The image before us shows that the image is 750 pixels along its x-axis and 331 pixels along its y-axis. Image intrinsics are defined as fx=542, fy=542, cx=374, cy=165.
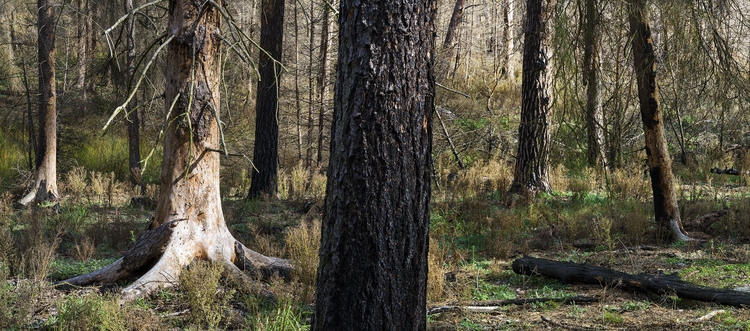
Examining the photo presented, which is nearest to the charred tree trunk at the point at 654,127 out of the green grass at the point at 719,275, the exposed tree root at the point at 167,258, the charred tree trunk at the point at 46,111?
the green grass at the point at 719,275

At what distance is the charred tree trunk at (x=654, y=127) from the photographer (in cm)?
649

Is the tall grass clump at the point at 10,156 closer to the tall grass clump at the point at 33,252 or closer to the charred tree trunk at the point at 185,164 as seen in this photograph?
the tall grass clump at the point at 33,252

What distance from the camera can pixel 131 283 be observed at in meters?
4.98

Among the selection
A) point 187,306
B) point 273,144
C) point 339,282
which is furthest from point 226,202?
point 339,282

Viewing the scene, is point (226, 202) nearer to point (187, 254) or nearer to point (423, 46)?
point (187, 254)

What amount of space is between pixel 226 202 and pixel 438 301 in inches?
272

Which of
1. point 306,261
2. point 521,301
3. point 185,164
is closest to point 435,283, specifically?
point 521,301

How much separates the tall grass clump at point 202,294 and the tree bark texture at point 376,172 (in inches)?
57.9

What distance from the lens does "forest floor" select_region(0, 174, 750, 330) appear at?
3.99m

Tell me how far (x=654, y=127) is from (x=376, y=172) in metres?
5.26

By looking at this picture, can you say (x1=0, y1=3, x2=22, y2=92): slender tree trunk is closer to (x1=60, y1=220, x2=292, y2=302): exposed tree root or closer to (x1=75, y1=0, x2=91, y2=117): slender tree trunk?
(x1=75, y1=0, x2=91, y2=117): slender tree trunk

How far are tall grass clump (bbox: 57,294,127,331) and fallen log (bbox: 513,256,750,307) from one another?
12.3 feet

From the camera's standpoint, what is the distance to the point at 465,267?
6195 mm

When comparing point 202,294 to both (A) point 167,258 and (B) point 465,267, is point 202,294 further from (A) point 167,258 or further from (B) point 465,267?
(B) point 465,267
